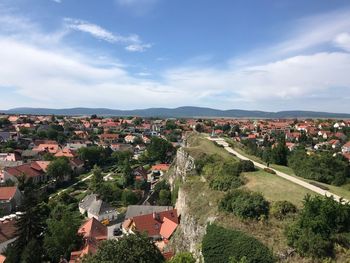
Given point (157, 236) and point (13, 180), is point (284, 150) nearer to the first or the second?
point (157, 236)

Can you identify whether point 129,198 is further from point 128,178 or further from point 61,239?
point 61,239

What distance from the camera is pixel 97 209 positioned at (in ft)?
145

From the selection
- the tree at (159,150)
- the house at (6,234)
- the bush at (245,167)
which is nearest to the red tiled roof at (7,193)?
the house at (6,234)

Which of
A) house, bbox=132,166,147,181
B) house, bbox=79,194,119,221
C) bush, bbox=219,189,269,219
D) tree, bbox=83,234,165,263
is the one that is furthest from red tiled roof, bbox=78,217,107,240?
house, bbox=132,166,147,181

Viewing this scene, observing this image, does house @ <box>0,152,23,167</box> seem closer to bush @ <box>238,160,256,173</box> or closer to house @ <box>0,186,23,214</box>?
house @ <box>0,186,23,214</box>

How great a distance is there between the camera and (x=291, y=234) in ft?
63.0

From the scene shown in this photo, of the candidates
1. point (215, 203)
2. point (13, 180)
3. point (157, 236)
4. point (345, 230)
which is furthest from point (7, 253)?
point (13, 180)

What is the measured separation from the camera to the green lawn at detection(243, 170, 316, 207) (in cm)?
2408

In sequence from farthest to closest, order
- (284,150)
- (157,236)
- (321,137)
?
(321,137), (284,150), (157,236)

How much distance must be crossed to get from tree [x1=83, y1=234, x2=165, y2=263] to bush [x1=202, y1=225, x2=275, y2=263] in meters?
4.57

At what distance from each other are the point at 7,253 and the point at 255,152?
121ft

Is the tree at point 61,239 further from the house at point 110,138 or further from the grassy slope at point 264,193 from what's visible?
the house at point 110,138

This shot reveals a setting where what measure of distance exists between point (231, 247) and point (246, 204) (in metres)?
3.10

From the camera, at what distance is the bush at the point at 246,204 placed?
22.1 m
